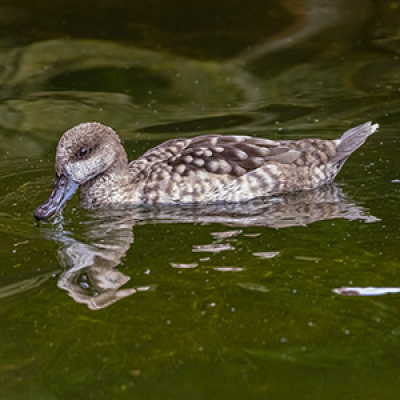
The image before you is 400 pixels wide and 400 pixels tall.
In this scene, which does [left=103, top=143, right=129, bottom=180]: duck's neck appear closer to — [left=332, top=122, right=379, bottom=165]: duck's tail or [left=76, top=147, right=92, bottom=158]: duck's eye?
[left=76, top=147, right=92, bottom=158]: duck's eye

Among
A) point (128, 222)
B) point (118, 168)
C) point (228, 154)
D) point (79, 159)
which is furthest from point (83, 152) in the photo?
point (228, 154)

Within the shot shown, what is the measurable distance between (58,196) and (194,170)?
1300 millimetres

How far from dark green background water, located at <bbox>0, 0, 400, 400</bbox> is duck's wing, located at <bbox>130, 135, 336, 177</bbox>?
0.40 meters

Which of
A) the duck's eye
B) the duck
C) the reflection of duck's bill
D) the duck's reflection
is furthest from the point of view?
the duck

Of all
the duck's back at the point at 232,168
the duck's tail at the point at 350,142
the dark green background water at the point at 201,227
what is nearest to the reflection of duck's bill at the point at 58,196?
the dark green background water at the point at 201,227

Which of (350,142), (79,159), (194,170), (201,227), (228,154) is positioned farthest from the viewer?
(350,142)

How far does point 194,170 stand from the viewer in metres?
6.95

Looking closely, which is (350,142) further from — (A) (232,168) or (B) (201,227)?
(B) (201,227)

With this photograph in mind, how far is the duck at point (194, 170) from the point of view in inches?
271

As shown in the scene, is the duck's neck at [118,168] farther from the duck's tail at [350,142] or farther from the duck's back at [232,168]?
the duck's tail at [350,142]

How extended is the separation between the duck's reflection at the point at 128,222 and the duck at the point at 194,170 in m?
0.14

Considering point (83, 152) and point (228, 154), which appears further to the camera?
point (228, 154)

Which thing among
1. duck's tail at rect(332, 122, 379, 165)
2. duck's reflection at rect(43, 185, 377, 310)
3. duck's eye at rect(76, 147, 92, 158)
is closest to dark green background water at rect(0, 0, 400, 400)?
duck's reflection at rect(43, 185, 377, 310)

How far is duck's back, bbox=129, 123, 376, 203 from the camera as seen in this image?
6.93 metres
